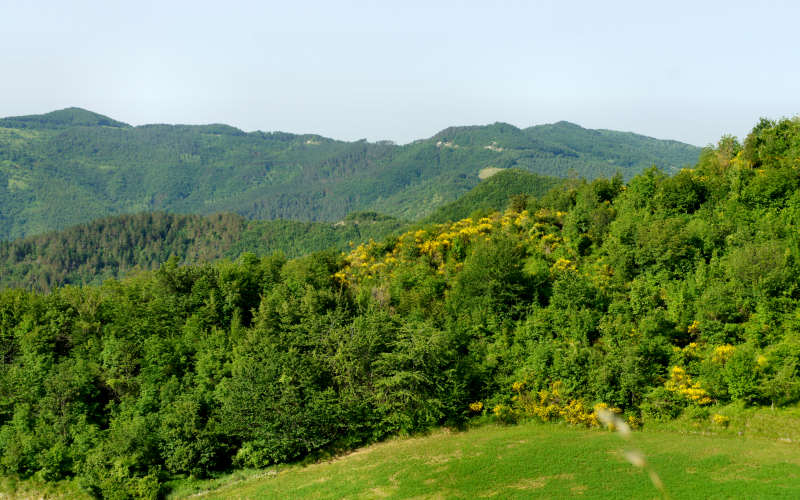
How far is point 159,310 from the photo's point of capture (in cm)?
6059

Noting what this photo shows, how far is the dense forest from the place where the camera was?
44.5m

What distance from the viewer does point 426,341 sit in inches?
1939

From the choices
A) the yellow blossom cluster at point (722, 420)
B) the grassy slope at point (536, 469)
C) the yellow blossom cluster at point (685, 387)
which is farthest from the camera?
the yellow blossom cluster at point (685, 387)

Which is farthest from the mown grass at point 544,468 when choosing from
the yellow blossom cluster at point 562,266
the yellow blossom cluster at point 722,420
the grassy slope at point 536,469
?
the yellow blossom cluster at point 562,266

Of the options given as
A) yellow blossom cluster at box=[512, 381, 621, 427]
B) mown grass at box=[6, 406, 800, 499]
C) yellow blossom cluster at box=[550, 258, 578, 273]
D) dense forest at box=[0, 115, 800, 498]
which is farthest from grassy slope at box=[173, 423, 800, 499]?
yellow blossom cluster at box=[550, 258, 578, 273]

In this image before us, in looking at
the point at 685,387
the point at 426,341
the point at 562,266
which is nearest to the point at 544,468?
the point at 685,387

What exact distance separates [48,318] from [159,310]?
38.4 feet

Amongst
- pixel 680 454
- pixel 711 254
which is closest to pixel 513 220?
pixel 711 254

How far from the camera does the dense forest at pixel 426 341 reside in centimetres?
4447

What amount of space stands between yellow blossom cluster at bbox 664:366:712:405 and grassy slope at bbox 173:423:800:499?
370 centimetres

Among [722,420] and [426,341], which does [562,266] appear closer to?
[426,341]

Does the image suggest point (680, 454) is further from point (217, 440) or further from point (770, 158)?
point (770, 158)

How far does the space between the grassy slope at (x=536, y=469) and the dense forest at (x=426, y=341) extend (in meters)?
2.80

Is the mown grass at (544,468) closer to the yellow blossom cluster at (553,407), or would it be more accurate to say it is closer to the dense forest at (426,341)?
the yellow blossom cluster at (553,407)
